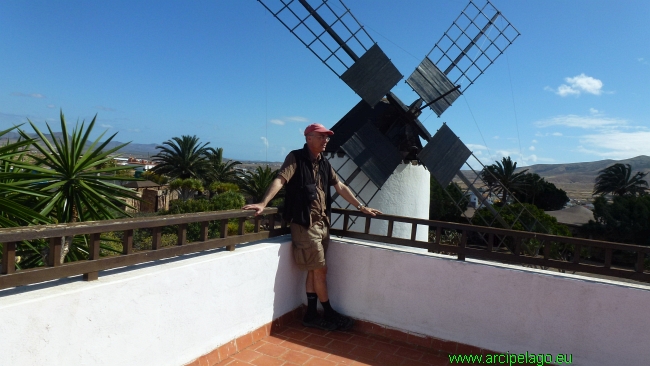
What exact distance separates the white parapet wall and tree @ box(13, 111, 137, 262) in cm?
92

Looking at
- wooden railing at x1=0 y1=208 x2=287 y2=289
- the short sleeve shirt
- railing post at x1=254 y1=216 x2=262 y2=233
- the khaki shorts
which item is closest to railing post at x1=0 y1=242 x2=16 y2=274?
wooden railing at x1=0 y1=208 x2=287 y2=289

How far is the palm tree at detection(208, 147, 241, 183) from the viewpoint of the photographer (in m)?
27.6

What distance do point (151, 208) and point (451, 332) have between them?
28.3m

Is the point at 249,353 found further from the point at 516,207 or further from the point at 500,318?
the point at 516,207

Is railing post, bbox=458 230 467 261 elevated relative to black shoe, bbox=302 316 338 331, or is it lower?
elevated

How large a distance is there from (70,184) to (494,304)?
311 centimetres

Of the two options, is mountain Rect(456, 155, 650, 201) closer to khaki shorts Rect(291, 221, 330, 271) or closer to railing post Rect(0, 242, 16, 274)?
khaki shorts Rect(291, 221, 330, 271)

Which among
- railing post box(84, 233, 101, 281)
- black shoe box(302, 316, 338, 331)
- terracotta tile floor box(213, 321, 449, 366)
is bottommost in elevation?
terracotta tile floor box(213, 321, 449, 366)

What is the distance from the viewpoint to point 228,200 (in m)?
17.4

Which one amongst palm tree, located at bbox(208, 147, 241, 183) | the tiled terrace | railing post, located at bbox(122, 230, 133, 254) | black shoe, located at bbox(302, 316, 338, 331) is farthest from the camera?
palm tree, located at bbox(208, 147, 241, 183)

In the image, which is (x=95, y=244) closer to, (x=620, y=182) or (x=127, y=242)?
(x=127, y=242)

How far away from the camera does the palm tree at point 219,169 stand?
2759 centimetres

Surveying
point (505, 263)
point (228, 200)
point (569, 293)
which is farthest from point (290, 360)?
point (228, 200)

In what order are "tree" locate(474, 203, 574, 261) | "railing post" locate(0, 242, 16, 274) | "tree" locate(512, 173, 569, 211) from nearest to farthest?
"railing post" locate(0, 242, 16, 274)
"tree" locate(474, 203, 574, 261)
"tree" locate(512, 173, 569, 211)
